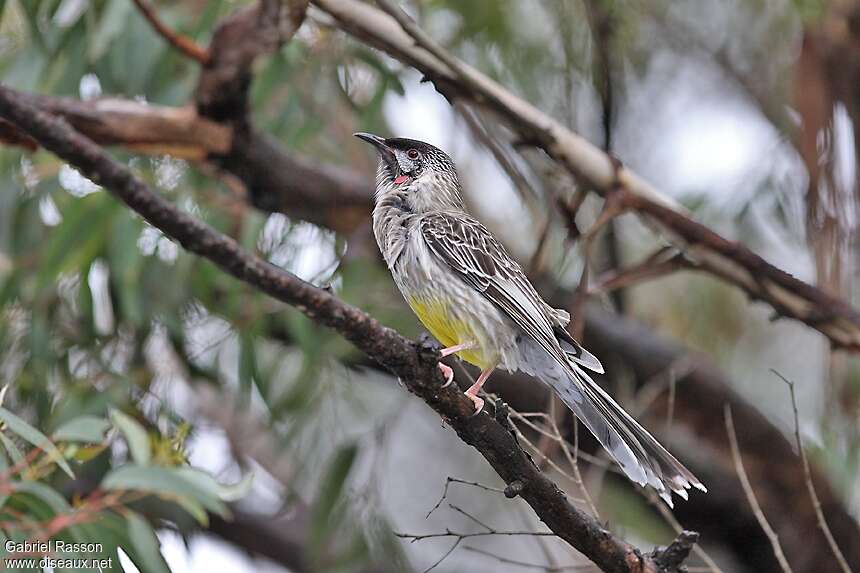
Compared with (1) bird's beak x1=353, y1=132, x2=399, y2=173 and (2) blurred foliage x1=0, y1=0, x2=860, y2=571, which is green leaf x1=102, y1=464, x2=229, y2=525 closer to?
(1) bird's beak x1=353, y1=132, x2=399, y2=173

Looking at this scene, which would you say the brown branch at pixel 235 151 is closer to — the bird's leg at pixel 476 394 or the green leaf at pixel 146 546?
the green leaf at pixel 146 546

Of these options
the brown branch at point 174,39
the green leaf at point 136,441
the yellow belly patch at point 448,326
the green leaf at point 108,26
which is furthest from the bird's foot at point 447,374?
the green leaf at point 108,26

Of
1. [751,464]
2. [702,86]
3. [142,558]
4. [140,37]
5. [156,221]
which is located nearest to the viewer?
[156,221]

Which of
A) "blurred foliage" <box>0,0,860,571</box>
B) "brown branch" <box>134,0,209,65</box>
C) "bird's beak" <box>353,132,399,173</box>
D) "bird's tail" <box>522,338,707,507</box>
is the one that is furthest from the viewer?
"blurred foliage" <box>0,0,860,571</box>

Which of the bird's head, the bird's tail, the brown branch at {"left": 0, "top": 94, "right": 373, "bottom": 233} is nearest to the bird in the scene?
the bird's tail

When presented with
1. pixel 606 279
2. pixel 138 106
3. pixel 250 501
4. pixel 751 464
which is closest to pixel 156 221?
pixel 138 106

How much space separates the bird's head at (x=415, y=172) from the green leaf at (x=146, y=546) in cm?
116

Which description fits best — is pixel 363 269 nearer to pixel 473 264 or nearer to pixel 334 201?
pixel 334 201

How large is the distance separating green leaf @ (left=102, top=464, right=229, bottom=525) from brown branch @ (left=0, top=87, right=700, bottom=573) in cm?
44

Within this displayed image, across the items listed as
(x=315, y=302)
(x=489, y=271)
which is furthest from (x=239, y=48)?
(x=315, y=302)

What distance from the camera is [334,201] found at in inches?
183

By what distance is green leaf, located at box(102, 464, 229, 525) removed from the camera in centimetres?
219

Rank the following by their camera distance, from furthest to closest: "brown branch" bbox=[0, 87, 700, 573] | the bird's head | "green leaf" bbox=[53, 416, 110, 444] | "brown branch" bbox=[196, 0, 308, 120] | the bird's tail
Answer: "brown branch" bbox=[196, 0, 308, 120] → the bird's head → the bird's tail → "green leaf" bbox=[53, 416, 110, 444] → "brown branch" bbox=[0, 87, 700, 573]

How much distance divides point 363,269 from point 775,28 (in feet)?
10.4
